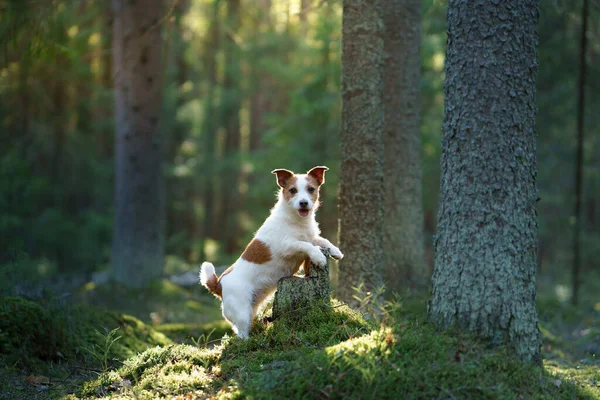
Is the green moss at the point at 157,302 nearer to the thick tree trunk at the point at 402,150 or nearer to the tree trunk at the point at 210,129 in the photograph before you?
the thick tree trunk at the point at 402,150

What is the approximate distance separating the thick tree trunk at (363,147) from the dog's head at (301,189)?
1.01 meters

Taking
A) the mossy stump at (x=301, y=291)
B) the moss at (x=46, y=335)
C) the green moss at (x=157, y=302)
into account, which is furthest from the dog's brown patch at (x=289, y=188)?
the green moss at (x=157, y=302)

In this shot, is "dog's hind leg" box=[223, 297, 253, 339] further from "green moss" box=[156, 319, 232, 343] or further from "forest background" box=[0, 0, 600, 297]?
"forest background" box=[0, 0, 600, 297]

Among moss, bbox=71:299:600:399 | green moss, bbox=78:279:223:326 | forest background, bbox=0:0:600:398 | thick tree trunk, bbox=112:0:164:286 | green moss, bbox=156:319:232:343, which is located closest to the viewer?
moss, bbox=71:299:600:399

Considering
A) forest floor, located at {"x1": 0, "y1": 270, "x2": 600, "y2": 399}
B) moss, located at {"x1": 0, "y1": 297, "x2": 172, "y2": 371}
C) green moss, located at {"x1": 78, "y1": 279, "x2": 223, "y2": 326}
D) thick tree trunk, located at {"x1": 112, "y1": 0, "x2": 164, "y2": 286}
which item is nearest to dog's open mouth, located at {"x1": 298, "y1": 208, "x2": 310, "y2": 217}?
forest floor, located at {"x1": 0, "y1": 270, "x2": 600, "y2": 399}

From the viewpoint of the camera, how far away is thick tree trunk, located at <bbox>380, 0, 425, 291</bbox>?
31.2 ft

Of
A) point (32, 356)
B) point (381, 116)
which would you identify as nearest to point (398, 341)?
point (381, 116)

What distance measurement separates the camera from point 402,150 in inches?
379

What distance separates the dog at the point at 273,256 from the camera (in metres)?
6.20

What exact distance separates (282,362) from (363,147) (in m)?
3.38

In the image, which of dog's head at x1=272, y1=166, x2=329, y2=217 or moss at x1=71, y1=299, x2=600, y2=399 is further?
dog's head at x1=272, y1=166, x2=329, y2=217

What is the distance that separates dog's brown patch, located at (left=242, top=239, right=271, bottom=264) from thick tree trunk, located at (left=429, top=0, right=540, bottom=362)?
77.7 inches

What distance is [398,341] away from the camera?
4.71m

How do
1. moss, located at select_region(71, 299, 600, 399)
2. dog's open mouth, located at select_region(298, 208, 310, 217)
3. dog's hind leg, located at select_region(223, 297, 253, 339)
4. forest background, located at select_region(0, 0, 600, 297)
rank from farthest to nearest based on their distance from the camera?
forest background, located at select_region(0, 0, 600, 297)
dog's open mouth, located at select_region(298, 208, 310, 217)
dog's hind leg, located at select_region(223, 297, 253, 339)
moss, located at select_region(71, 299, 600, 399)
